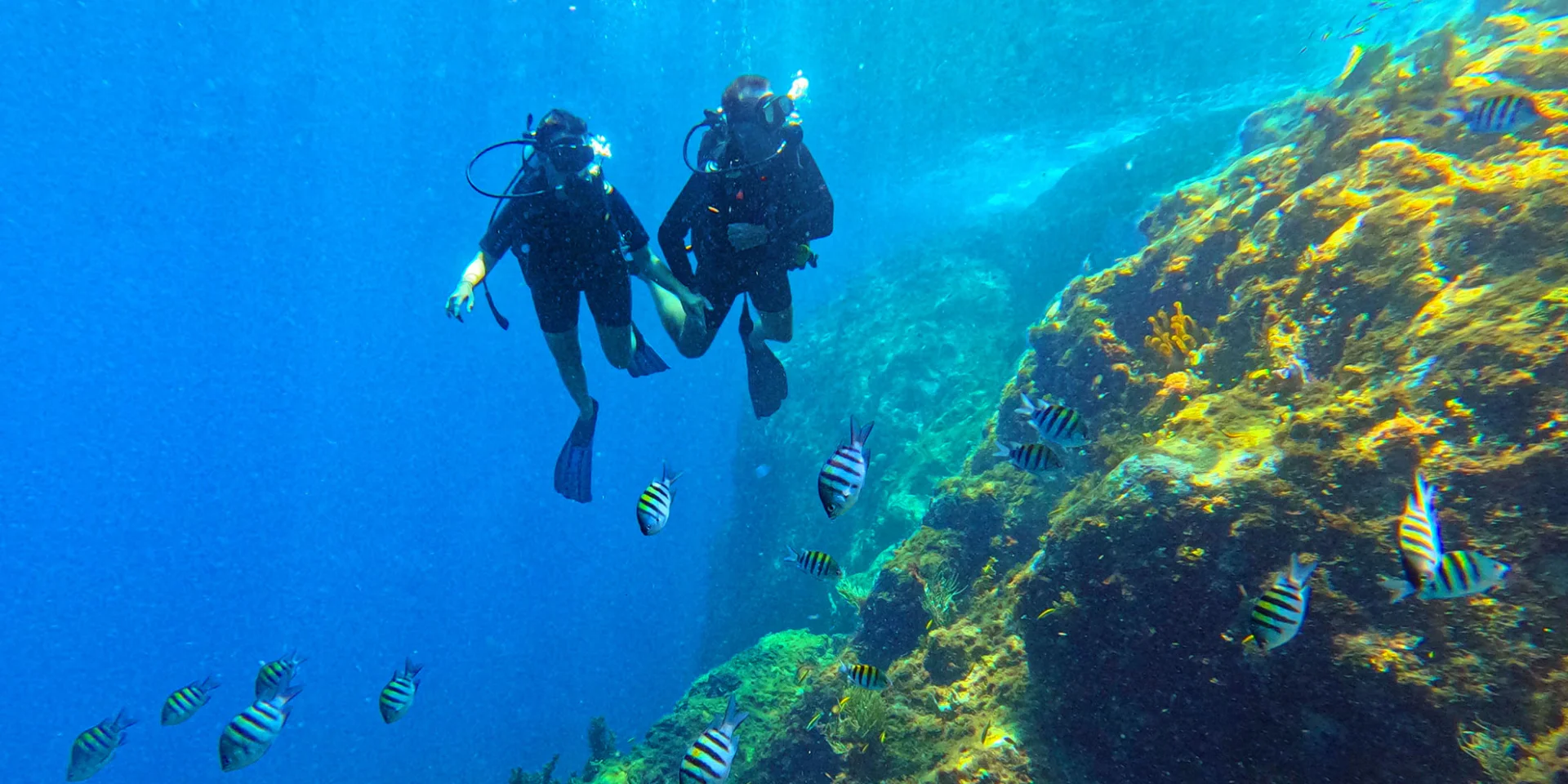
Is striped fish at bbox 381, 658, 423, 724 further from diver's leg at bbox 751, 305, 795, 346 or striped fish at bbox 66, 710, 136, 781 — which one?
diver's leg at bbox 751, 305, 795, 346

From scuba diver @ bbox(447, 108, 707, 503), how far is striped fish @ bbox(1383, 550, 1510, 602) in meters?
4.89

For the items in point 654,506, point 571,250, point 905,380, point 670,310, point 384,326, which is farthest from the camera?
point 384,326

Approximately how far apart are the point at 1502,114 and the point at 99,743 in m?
15.7

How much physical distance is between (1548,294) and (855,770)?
235 inches

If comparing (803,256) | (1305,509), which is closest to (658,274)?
(803,256)

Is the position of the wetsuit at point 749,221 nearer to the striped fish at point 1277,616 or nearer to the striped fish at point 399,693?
the striped fish at point 1277,616

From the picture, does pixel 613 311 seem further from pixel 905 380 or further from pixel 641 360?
pixel 905 380

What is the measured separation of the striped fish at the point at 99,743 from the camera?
286 inches

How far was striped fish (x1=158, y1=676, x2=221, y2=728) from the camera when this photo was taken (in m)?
6.77

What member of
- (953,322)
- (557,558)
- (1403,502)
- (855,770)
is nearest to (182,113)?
(953,322)

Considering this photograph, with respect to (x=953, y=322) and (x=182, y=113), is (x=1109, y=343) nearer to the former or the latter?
(x=953, y=322)

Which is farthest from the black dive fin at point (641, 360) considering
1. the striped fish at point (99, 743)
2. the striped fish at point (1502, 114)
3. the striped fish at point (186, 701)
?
the striped fish at point (99, 743)

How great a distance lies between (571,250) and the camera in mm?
5297

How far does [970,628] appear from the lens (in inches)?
235
